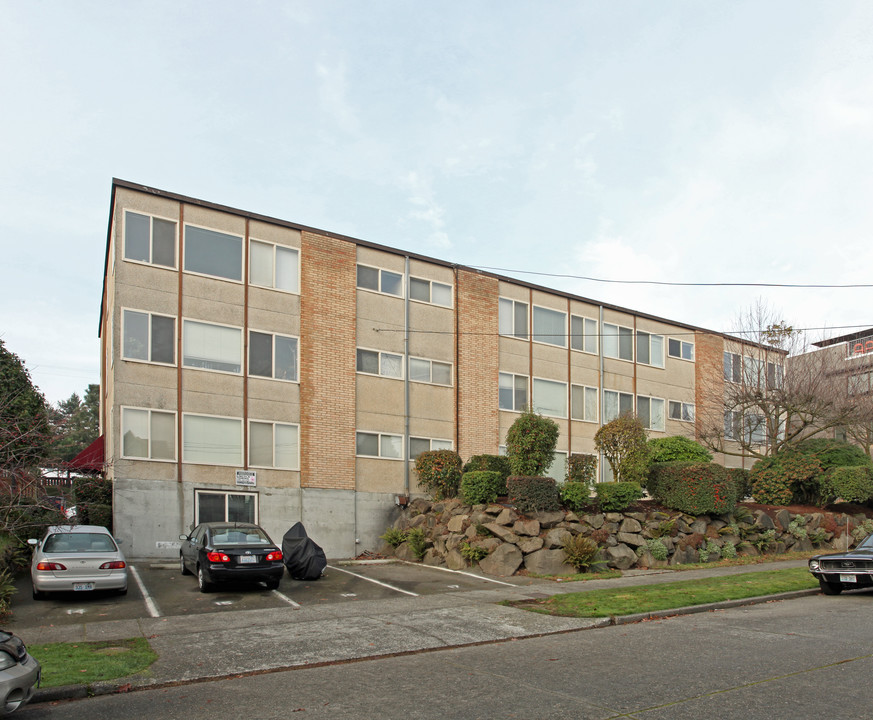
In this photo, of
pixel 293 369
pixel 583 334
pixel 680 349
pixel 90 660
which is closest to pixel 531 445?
pixel 293 369

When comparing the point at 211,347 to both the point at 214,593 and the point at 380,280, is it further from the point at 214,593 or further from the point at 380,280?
the point at 214,593

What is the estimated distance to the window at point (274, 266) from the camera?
24484 mm

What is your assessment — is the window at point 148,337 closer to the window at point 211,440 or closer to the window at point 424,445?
the window at point 211,440

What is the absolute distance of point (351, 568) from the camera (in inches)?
820

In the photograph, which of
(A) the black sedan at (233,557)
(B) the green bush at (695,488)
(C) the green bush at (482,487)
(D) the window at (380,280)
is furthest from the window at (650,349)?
(A) the black sedan at (233,557)

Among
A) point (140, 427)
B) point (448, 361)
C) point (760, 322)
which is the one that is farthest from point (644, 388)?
point (140, 427)

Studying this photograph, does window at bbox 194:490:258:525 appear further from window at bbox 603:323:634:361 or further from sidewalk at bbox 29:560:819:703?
window at bbox 603:323:634:361

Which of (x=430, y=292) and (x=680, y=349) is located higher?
(x=430, y=292)

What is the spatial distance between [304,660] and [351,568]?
425 inches

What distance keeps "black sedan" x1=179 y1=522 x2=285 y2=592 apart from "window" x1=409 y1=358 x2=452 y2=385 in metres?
10.8

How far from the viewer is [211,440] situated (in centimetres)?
2300

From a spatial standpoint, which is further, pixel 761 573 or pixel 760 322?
pixel 760 322

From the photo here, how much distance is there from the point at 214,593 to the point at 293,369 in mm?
9574

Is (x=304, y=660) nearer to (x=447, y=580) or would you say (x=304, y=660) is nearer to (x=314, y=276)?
(x=447, y=580)
